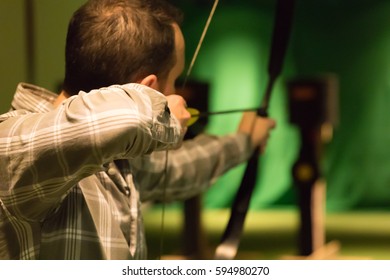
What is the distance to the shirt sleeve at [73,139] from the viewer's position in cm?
63

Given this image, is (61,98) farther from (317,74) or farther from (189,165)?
(317,74)

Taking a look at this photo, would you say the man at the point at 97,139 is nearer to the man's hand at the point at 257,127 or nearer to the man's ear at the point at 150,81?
the man's ear at the point at 150,81

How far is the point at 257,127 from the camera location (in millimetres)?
1104

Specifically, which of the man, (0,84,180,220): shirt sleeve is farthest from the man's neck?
(0,84,180,220): shirt sleeve

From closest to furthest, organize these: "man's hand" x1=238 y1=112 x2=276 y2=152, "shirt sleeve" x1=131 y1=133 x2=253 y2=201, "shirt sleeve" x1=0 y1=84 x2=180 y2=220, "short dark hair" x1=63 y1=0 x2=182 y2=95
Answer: "shirt sleeve" x1=0 y1=84 x2=180 y2=220
"short dark hair" x1=63 y1=0 x2=182 y2=95
"shirt sleeve" x1=131 y1=133 x2=253 y2=201
"man's hand" x1=238 y1=112 x2=276 y2=152

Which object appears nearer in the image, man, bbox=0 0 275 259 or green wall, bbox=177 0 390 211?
man, bbox=0 0 275 259

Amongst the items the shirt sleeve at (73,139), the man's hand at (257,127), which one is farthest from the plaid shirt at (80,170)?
the man's hand at (257,127)

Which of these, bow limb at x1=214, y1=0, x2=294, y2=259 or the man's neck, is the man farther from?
bow limb at x1=214, y1=0, x2=294, y2=259

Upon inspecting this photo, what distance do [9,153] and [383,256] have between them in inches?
27.1

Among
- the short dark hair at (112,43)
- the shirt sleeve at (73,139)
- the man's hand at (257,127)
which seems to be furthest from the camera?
the man's hand at (257,127)

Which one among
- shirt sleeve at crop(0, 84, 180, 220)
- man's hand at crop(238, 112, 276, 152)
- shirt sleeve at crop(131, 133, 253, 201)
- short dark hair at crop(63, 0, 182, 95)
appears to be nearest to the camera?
shirt sleeve at crop(0, 84, 180, 220)

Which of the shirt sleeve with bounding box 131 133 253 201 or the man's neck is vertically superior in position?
the man's neck

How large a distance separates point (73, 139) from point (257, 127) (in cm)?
53

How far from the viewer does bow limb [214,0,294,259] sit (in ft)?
3.34
